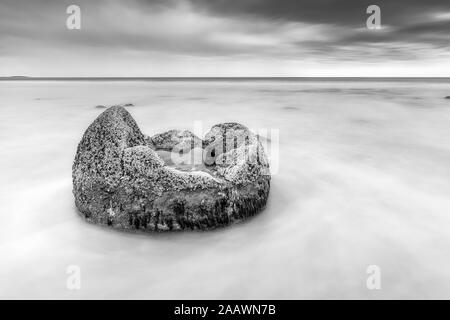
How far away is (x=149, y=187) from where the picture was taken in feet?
9.36

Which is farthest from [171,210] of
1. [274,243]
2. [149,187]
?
[274,243]

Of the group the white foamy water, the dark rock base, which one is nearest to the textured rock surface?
the dark rock base

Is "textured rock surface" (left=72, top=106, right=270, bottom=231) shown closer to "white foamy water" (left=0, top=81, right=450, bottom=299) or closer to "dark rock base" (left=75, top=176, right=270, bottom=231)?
"dark rock base" (left=75, top=176, right=270, bottom=231)

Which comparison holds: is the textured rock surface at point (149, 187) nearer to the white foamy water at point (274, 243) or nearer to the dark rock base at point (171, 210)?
the dark rock base at point (171, 210)

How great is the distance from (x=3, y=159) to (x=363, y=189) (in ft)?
19.3

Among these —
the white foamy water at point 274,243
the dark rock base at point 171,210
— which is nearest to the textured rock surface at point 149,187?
the dark rock base at point 171,210

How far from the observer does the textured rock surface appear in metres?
2.86

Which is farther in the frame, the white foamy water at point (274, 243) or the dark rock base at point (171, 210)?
the dark rock base at point (171, 210)

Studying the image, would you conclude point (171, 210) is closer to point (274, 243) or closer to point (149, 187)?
point (149, 187)

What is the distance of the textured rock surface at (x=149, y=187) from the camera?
9.39 ft

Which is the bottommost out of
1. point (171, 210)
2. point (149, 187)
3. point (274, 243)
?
point (274, 243)

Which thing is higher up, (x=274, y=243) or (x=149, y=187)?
(x=149, y=187)
